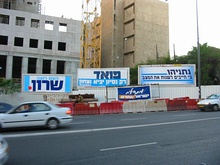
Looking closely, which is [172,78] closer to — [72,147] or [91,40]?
[72,147]

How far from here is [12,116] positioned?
11.1m

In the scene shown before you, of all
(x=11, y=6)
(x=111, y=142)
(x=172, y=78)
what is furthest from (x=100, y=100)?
(x=11, y=6)

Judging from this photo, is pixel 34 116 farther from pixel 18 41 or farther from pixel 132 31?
pixel 132 31

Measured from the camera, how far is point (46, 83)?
26953 millimetres

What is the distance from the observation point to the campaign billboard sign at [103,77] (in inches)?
1209

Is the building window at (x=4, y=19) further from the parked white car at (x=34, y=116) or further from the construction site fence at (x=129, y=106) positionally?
the parked white car at (x=34, y=116)

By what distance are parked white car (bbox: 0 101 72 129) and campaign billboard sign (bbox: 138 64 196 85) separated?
1990cm

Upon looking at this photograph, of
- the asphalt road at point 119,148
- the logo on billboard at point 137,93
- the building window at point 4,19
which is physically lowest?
the asphalt road at point 119,148

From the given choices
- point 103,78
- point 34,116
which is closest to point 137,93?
point 103,78

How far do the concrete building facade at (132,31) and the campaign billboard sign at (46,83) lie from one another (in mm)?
42003

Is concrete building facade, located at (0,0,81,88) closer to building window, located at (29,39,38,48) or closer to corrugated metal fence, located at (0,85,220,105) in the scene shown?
building window, located at (29,39,38,48)

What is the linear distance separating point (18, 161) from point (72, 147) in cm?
186

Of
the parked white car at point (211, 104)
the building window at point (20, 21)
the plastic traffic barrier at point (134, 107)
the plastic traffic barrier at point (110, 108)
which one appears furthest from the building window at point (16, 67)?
the parked white car at point (211, 104)

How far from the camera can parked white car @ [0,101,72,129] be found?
437 inches
